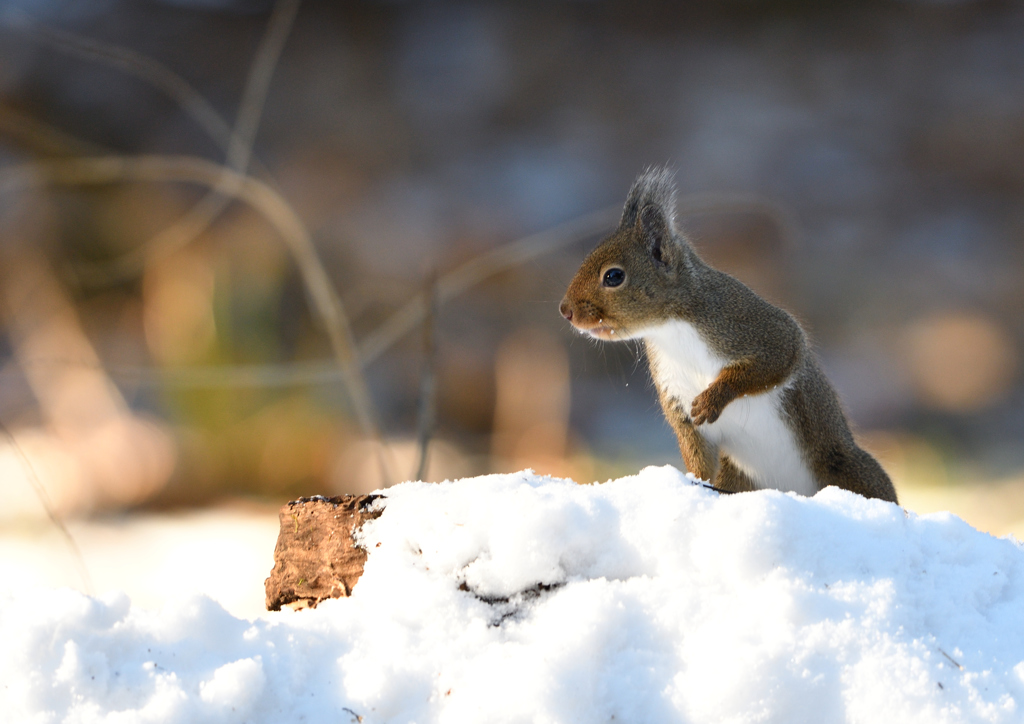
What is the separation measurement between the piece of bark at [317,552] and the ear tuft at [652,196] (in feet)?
2.55

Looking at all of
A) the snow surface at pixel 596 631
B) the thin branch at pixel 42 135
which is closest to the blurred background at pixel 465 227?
the thin branch at pixel 42 135

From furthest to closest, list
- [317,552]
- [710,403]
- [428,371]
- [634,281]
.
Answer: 1. [428,371]
2. [634,281]
3. [710,403]
4. [317,552]

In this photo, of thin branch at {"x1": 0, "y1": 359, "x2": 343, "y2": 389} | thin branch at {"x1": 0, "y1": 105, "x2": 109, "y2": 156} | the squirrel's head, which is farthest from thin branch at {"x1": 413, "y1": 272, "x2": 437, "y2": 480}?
thin branch at {"x1": 0, "y1": 105, "x2": 109, "y2": 156}

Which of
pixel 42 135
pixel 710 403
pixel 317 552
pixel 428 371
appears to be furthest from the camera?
pixel 42 135

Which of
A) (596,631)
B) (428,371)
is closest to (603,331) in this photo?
(428,371)

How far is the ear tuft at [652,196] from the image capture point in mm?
1428

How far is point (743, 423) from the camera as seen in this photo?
1.32m

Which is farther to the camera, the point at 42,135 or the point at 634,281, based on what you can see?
the point at 42,135

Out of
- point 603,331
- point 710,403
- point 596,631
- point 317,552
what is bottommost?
point 596,631

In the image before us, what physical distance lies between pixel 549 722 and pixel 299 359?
2760mm

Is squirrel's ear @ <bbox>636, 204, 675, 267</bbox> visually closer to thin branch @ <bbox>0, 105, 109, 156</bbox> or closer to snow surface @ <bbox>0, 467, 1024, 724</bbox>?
snow surface @ <bbox>0, 467, 1024, 724</bbox>

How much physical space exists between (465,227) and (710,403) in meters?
2.46

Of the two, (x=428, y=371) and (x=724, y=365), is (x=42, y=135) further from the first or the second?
(x=724, y=365)

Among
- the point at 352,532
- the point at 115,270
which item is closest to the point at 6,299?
the point at 115,270
